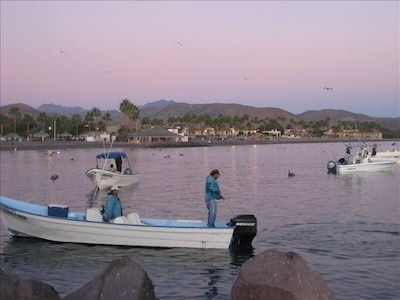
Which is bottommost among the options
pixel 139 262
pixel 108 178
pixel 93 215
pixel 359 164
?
pixel 139 262

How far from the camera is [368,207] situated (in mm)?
30234

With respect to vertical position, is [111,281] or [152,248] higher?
[111,281]

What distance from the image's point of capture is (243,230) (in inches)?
717

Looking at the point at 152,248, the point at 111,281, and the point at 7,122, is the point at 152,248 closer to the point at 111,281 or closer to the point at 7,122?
the point at 111,281

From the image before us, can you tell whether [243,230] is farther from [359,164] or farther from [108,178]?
[359,164]

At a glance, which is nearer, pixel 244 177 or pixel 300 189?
pixel 300 189

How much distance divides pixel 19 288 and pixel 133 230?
958 cm

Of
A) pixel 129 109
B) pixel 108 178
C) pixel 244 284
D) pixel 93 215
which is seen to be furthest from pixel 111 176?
pixel 129 109

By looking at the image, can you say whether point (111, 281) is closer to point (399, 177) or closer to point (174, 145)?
point (399, 177)

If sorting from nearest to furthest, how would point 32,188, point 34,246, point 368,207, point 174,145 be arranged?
point 34,246 → point 368,207 → point 32,188 → point 174,145

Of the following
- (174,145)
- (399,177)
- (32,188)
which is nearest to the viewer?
(32,188)

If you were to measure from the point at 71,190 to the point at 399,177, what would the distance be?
30.6 m

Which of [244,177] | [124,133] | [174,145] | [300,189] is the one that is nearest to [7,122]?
[124,133]

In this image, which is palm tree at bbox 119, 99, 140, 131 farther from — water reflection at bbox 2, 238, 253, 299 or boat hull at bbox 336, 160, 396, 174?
water reflection at bbox 2, 238, 253, 299
